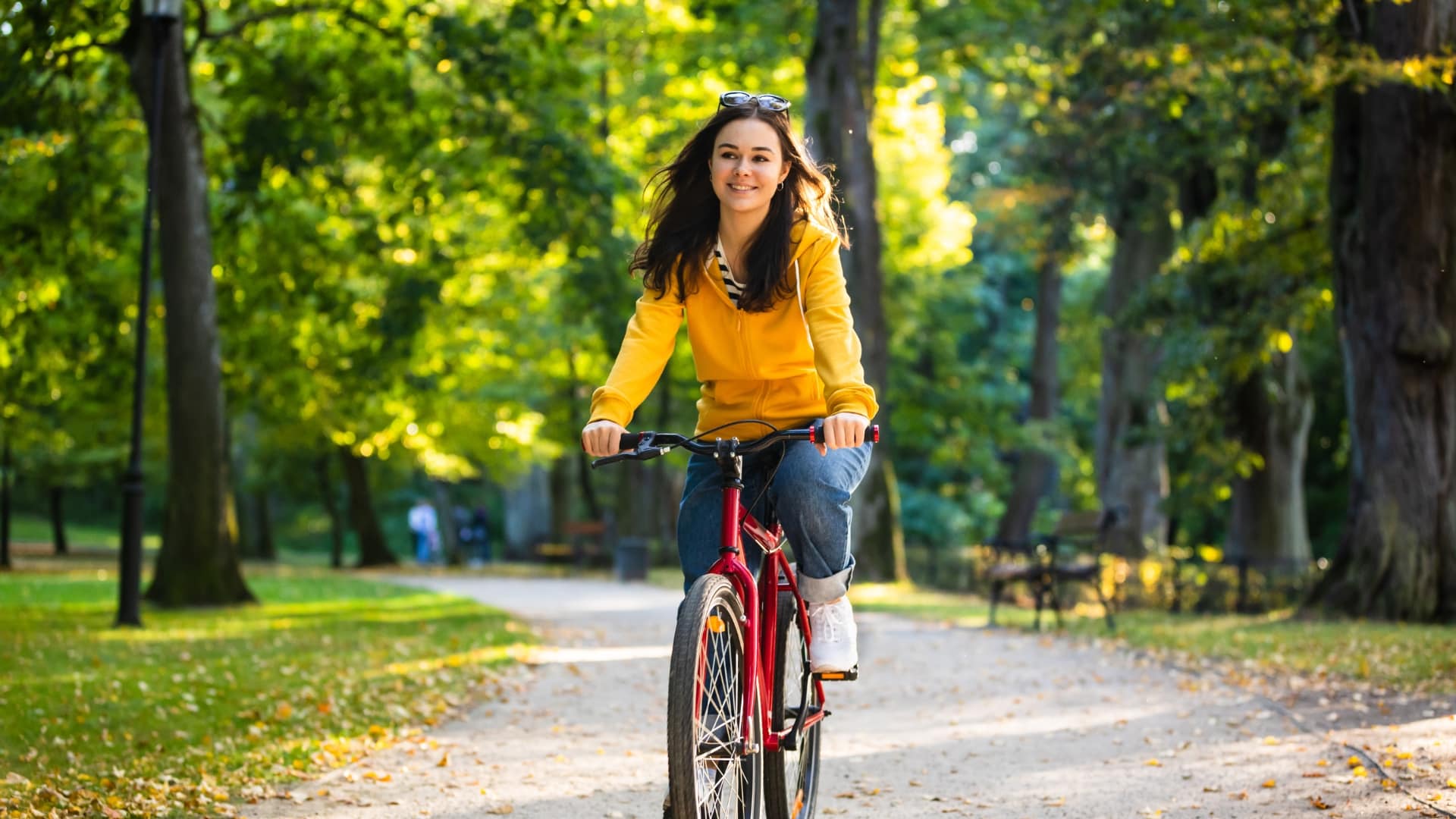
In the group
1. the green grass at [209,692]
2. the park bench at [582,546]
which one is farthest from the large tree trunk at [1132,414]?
the green grass at [209,692]

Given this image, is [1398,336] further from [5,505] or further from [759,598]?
[5,505]

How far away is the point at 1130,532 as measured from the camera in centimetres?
2511

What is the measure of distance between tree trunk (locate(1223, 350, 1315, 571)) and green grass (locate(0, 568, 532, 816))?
11387 mm

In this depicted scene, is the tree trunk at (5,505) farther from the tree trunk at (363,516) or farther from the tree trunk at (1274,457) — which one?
the tree trunk at (1274,457)

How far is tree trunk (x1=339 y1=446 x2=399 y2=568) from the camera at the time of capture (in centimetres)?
3444

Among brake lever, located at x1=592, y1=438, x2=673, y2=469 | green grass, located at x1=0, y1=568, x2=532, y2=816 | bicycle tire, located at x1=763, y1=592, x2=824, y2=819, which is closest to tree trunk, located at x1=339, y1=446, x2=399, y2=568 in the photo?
green grass, located at x1=0, y1=568, x2=532, y2=816

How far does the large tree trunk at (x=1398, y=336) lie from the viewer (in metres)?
13.5

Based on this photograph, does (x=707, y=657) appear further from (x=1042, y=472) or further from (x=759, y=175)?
(x=1042, y=472)

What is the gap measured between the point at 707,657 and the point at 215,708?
518cm

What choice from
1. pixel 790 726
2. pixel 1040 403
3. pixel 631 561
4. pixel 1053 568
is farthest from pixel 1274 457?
pixel 790 726

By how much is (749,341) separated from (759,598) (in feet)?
2.53

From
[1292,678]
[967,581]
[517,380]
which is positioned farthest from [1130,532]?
[1292,678]

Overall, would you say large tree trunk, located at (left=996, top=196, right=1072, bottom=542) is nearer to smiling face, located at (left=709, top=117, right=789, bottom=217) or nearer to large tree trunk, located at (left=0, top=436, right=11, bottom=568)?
large tree trunk, located at (left=0, top=436, right=11, bottom=568)

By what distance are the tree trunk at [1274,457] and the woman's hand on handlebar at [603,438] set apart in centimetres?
1921
